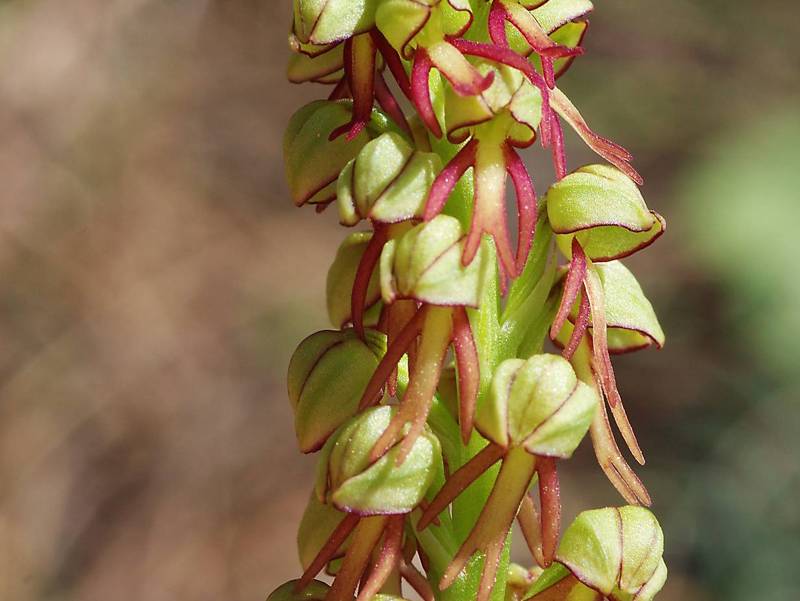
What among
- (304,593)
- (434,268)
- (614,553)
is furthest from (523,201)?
(304,593)

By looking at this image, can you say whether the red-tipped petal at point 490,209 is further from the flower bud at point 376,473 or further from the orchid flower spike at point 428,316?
the flower bud at point 376,473

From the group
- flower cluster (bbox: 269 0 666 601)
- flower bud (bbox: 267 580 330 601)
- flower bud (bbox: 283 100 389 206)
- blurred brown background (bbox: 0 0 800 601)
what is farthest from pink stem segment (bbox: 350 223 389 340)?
blurred brown background (bbox: 0 0 800 601)

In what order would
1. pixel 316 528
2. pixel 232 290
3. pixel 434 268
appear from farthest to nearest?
1. pixel 232 290
2. pixel 316 528
3. pixel 434 268

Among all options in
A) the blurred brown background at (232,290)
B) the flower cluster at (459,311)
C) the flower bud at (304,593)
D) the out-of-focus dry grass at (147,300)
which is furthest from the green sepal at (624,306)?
the out-of-focus dry grass at (147,300)

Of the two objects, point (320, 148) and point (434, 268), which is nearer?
point (434, 268)

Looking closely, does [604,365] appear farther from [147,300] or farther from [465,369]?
[147,300]

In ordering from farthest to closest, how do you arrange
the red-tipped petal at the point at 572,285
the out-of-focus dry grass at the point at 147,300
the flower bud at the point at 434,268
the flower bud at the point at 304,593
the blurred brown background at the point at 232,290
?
1. the out-of-focus dry grass at the point at 147,300
2. the blurred brown background at the point at 232,290
3. the flower bud at the point at 304,593
4. the red-tipped petal at the point at 572,285
5. the flower bud at the point at 434,268
